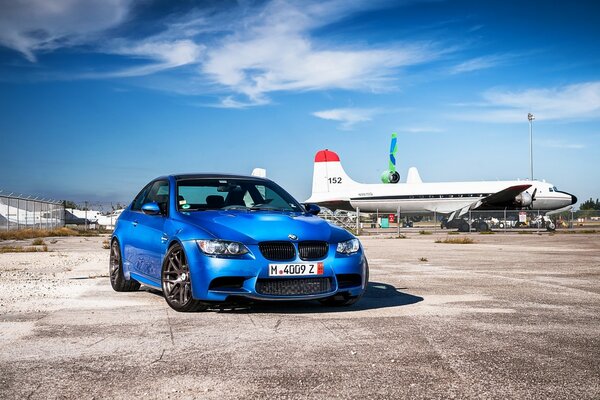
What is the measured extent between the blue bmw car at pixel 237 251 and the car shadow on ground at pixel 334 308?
0.16 meters

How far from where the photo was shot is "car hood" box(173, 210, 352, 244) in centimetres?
647

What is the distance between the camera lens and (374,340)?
5.09 m

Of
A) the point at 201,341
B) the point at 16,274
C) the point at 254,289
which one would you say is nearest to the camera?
the point at 201,341

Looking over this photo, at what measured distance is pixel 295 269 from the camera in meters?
6.41

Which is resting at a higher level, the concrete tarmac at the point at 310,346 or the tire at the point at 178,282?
the tire at the point at 178,282

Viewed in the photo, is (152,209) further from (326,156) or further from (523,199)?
(326,156)

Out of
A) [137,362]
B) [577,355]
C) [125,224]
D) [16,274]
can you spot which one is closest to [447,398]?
[577,355]

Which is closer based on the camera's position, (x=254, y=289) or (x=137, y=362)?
(x=137, y=362)

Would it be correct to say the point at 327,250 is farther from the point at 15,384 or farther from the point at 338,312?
the point at 15,384

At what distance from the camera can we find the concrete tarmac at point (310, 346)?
366 cm

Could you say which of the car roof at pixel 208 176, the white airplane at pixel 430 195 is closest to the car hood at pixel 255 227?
the car roof at pixel 208 176

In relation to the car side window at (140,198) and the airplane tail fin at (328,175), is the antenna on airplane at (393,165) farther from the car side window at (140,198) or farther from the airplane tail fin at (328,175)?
the car side window at (140,198)

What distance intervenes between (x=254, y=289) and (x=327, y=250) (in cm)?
92

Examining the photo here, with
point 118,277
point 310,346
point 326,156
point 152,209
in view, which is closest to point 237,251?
point 152,209
